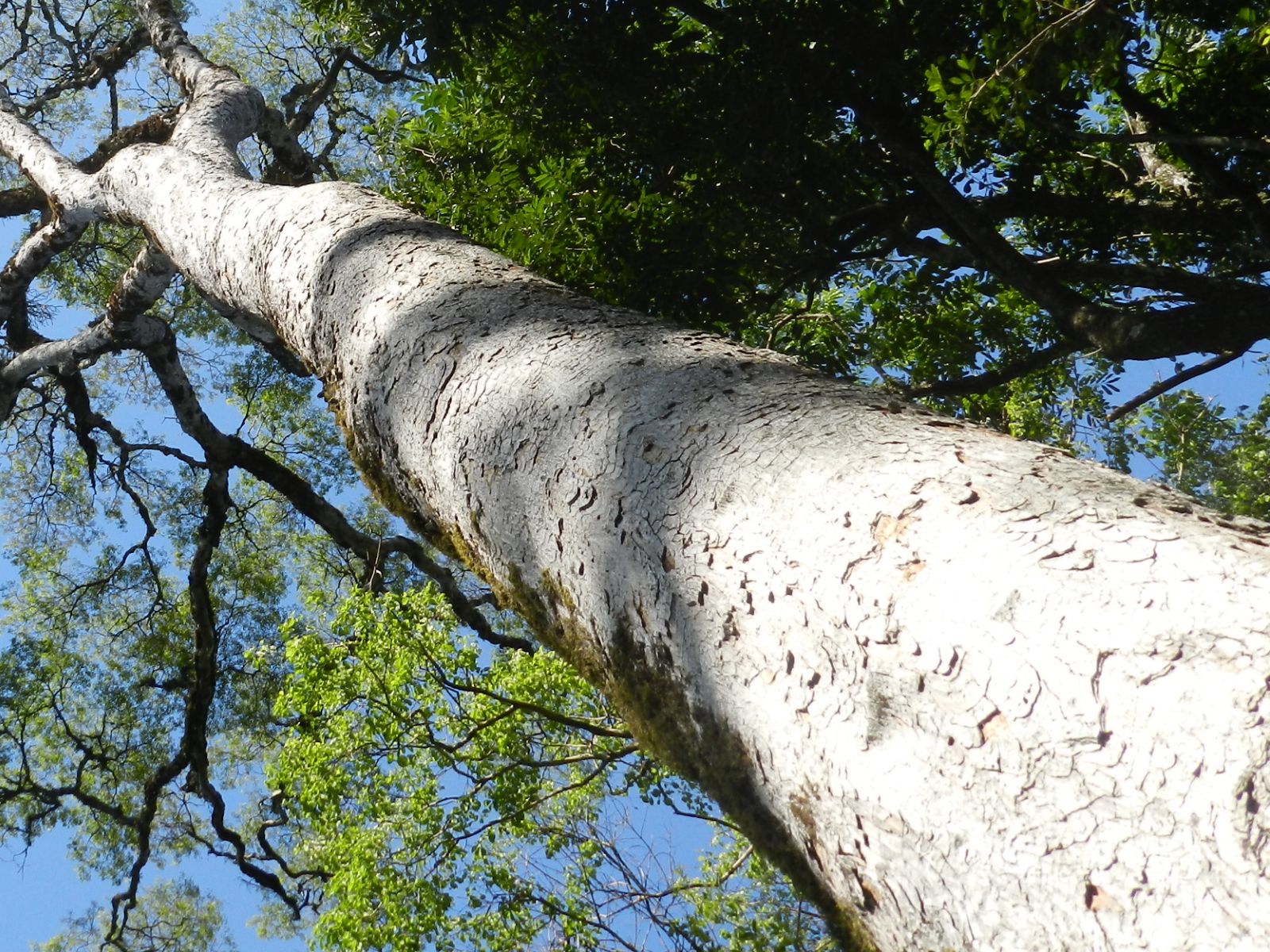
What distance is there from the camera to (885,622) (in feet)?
3.91

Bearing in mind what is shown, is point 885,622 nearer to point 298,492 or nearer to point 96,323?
point 96,323

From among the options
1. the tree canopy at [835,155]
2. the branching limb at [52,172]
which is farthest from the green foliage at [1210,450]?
the branching limb at [52,172]

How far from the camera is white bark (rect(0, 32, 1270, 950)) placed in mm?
935

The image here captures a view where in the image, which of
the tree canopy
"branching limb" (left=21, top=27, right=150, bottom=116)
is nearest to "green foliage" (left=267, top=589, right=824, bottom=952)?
the tree canopy

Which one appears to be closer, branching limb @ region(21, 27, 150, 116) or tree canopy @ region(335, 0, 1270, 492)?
tree canopy @ region(335, 0, 1270, 492)

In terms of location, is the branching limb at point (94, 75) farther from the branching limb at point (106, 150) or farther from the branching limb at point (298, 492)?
the branching limb at point (298, 492)

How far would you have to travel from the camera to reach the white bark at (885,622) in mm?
935

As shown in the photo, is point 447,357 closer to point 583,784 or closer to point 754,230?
point 754,230

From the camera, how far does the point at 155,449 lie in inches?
430

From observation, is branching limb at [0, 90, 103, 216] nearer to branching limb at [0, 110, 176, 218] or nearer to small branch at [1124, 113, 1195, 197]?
branching limb at [0, 110, 176, 218]

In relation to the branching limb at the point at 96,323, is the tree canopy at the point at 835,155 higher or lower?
lower

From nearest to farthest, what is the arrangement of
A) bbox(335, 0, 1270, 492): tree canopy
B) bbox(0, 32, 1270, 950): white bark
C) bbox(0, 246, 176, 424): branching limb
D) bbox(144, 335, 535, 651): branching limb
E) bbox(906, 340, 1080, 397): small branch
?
bbox(0, 32, 1270, 950): white bark, bbox(335, 0, 1270, 492): tree canopy, bbox(906, 340, 1080, 397): small branch, bbox(0, 246, 176, 424): branching limb, bbox(144, 335, 535, 651): branching limb

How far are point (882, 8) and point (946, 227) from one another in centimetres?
126

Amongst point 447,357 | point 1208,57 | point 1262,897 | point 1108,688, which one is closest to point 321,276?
point 447,357
